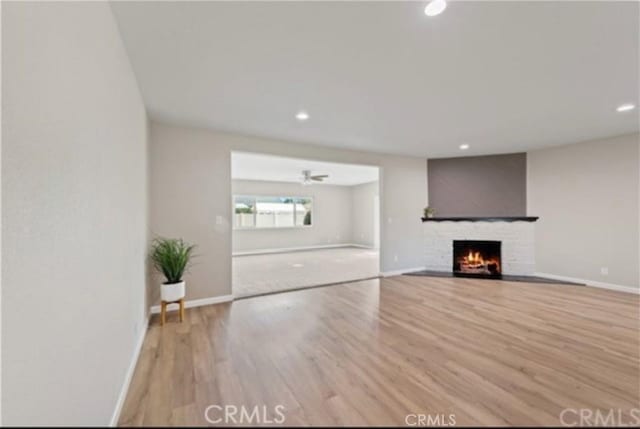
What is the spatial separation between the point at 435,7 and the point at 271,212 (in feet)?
25.2

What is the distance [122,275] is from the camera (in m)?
1.83

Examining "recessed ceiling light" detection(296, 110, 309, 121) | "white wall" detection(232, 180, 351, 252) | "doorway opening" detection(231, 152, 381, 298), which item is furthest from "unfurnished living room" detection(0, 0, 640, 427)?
"white wall" detection(232, 180, 351, 252)

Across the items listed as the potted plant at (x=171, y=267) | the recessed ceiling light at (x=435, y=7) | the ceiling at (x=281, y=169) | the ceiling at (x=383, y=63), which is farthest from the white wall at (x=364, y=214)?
the recessed ceiling light at (x=435, y=7)

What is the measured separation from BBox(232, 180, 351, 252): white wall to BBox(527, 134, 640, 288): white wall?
5978 mm

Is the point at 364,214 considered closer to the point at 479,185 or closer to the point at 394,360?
the point at 479,185

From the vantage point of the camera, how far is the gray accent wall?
5.15 meters

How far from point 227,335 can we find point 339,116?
274 centimetres

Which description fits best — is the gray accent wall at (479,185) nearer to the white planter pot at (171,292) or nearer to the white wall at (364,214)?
the white wall at (364,214)

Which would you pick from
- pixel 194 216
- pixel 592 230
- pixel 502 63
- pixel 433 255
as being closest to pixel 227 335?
pixel 194 216

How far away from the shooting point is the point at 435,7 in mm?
1485

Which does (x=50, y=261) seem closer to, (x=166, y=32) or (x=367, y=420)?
(x=367, y=420)

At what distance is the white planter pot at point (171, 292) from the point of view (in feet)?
9.46

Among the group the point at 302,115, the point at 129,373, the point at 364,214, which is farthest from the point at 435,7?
the point at 364,214

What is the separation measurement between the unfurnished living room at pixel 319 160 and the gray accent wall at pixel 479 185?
0.18 ft
